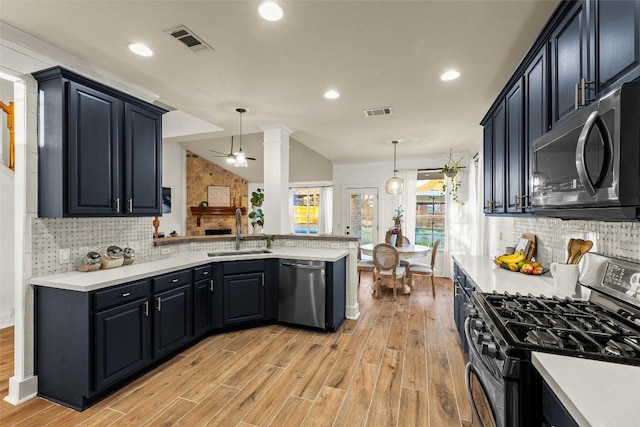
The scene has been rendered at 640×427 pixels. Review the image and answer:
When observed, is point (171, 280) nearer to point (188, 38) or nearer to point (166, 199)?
point (188, 38)

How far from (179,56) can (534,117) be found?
2.67 meters

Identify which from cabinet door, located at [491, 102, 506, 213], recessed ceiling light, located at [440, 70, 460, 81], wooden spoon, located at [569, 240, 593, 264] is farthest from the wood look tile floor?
recessed ceiling light, located at [440, 70, 460, 81]

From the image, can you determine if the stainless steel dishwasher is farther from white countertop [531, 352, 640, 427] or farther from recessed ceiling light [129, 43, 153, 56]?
white countertop [531, 352, 640, 427]

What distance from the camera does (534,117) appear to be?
6.49 ft

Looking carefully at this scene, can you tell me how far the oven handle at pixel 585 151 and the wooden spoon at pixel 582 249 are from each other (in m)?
1.03

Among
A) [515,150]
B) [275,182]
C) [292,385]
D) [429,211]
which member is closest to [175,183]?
[275,182]

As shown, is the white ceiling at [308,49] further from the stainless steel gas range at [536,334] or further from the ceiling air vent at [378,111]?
the stainless steel gas range at [536,334]

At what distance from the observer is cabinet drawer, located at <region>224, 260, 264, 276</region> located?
3305 millimetres

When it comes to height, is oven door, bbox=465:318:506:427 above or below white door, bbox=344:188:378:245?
below

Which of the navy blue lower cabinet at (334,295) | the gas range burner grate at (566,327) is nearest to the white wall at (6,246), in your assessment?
the navy blue lower cabinet at (334,295)

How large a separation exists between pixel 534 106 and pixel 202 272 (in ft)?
10.3

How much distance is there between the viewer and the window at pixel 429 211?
6453 mm

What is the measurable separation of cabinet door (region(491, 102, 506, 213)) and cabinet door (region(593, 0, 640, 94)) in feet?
4.61

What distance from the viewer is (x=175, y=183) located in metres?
7.28
